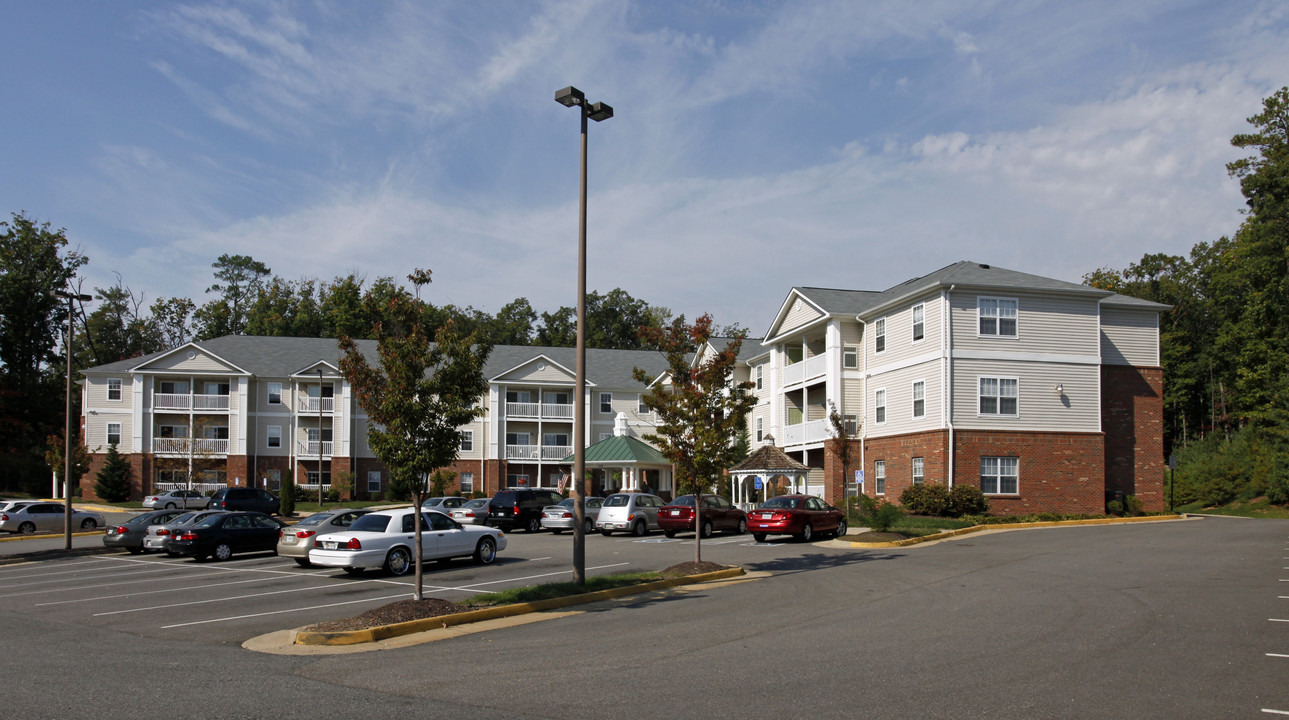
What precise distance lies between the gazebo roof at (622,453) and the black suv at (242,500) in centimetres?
1673

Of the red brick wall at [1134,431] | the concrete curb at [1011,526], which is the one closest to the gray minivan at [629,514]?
the concrete curb at [1011,526]

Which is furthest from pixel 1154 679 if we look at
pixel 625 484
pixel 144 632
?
pixel 625 484

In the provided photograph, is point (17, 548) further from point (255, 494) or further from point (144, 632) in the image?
point (144, 632)

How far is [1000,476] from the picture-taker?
34.0 m

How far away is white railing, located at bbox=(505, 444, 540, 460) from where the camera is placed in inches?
2335

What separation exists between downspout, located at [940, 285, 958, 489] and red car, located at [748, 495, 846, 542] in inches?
280

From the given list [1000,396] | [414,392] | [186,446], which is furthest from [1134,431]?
[186,446]

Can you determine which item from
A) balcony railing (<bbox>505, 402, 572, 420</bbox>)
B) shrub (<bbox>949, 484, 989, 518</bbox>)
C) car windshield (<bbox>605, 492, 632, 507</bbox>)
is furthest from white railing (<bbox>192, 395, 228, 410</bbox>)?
shrub (<bbox>949, 484, 989, 518</bbox>)

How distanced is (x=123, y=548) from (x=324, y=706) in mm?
24959

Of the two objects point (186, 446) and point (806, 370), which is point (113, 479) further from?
point (806, 370)

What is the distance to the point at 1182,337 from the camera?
6931 cm

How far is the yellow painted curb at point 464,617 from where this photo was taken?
479 inches

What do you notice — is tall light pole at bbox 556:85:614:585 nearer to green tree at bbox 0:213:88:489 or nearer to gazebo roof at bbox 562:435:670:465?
gazebo roof at bbox 562:435:670:465

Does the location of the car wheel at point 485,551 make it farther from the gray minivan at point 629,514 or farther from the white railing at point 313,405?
the white railing at point 313,405
